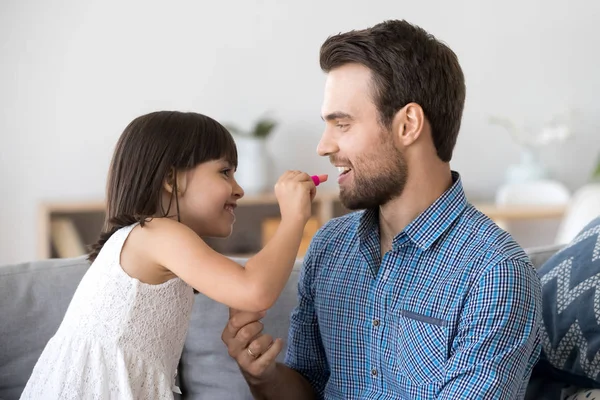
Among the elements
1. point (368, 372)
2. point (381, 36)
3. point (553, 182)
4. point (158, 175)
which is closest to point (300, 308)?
point (368, 372)

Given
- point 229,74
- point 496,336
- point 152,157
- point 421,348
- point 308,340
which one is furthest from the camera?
point 229,74

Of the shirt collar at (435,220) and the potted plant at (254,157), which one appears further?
the potted plant at (254,157)

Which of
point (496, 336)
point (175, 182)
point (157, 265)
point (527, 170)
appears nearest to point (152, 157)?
point (175, 182)

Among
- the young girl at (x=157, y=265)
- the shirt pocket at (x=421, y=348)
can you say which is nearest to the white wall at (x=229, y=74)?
the young girl at (x=157, y=265)

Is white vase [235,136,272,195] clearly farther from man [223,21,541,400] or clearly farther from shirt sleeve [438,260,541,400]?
shirt sleeve [438,260,541,400]

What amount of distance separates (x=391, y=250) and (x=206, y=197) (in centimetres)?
38

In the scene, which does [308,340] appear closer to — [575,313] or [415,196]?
[415,196]

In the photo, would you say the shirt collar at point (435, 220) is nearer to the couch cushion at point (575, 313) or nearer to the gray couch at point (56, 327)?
the couch cushion at point (575, 313)

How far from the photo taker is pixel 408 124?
60.1 inches

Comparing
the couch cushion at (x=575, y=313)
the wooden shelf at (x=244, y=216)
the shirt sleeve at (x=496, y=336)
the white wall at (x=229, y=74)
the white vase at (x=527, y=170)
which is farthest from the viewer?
the white vase at (x=527, y=170)

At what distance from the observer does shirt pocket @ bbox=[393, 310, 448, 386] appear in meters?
1.37

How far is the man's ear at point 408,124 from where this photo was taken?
1.52m

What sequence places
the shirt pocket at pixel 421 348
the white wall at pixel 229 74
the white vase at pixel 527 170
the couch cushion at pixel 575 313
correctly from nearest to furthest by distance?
the shirt pocket at pixel 421 348
the couch cushion at pixel 575 313
the white wall at pixel 229 74
the white vase at pixel 527 170

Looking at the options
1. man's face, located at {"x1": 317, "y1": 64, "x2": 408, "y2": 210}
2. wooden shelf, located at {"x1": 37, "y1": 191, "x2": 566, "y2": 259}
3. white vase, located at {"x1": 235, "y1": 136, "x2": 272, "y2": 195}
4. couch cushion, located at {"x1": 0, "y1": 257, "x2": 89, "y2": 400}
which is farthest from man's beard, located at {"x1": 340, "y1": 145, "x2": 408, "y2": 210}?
white vase, located at {"x1": 235, "y1": 136, "x2": 272, "y2": 195}
